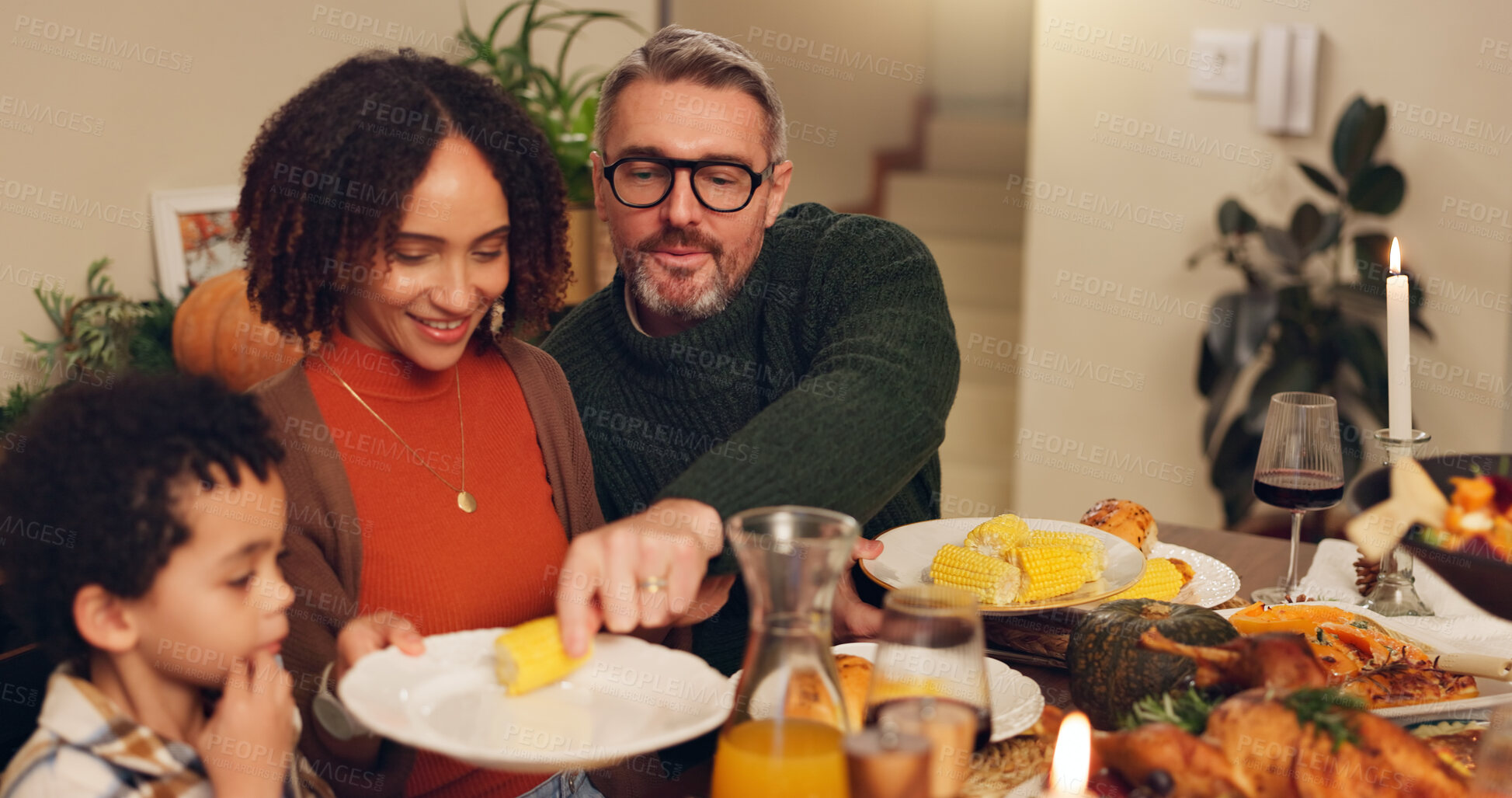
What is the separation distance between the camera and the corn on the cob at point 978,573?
1235mm

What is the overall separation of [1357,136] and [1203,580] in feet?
6.43

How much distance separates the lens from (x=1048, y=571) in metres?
1.24

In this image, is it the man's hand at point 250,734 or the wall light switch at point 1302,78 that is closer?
the man's hand at point 250,734

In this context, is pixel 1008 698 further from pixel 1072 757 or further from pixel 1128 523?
pixel 1128 523

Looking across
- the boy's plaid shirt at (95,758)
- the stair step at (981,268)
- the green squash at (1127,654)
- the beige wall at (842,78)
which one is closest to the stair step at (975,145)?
the beige wall at (842,78)

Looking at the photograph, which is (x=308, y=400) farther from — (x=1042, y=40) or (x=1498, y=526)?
(x=1042, y=40)

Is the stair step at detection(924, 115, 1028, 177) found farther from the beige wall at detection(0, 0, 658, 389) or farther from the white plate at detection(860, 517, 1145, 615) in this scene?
the white plate at detection(860, 517, 1145, 615)

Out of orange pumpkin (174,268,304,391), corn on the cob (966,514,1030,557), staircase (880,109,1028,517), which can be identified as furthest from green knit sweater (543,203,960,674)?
staircase (880,109,1028,517)

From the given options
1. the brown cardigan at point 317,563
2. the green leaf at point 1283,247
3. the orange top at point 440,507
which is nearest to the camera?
the brown cardigan at point 317,563

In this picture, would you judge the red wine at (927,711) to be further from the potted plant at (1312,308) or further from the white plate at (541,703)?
the potted plant at (1312,308)

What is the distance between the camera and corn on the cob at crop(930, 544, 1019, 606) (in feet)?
4.05

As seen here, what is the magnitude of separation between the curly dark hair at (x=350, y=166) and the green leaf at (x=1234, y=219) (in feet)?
7.55

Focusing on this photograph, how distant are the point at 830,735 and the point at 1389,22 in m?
2.87

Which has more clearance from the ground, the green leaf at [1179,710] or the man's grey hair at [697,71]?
the man's grey hair at [697,71]
